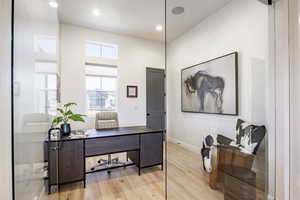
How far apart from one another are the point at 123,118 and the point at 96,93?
102 cm

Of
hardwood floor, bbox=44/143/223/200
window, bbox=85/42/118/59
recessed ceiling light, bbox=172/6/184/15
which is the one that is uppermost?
recessed ceiling light, bbox=172/6/184/15

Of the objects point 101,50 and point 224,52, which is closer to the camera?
point 224,52

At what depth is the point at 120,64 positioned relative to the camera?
14.2 ft

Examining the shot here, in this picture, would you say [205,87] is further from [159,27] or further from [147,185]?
[159,27]

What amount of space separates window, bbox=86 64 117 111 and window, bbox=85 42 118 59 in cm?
31

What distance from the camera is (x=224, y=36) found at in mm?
2467

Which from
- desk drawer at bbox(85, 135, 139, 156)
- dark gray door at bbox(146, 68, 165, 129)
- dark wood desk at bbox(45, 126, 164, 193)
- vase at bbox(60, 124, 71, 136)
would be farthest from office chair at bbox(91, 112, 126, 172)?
dark gray door at bbox(146, 68, 165, 129)

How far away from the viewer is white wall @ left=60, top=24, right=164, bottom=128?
3.73 m

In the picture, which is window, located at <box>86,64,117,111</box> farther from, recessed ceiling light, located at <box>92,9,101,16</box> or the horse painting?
the horse painting

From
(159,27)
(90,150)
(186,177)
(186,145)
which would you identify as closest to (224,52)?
(186,145)

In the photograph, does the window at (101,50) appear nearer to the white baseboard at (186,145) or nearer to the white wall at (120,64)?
the white wall at (120,64)

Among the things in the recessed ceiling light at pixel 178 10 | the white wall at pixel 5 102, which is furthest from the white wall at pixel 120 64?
the white wall at pixel 5 102

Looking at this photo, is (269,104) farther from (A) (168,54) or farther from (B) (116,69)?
(B) (116,69)

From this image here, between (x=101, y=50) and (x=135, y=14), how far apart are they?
1442 mm
